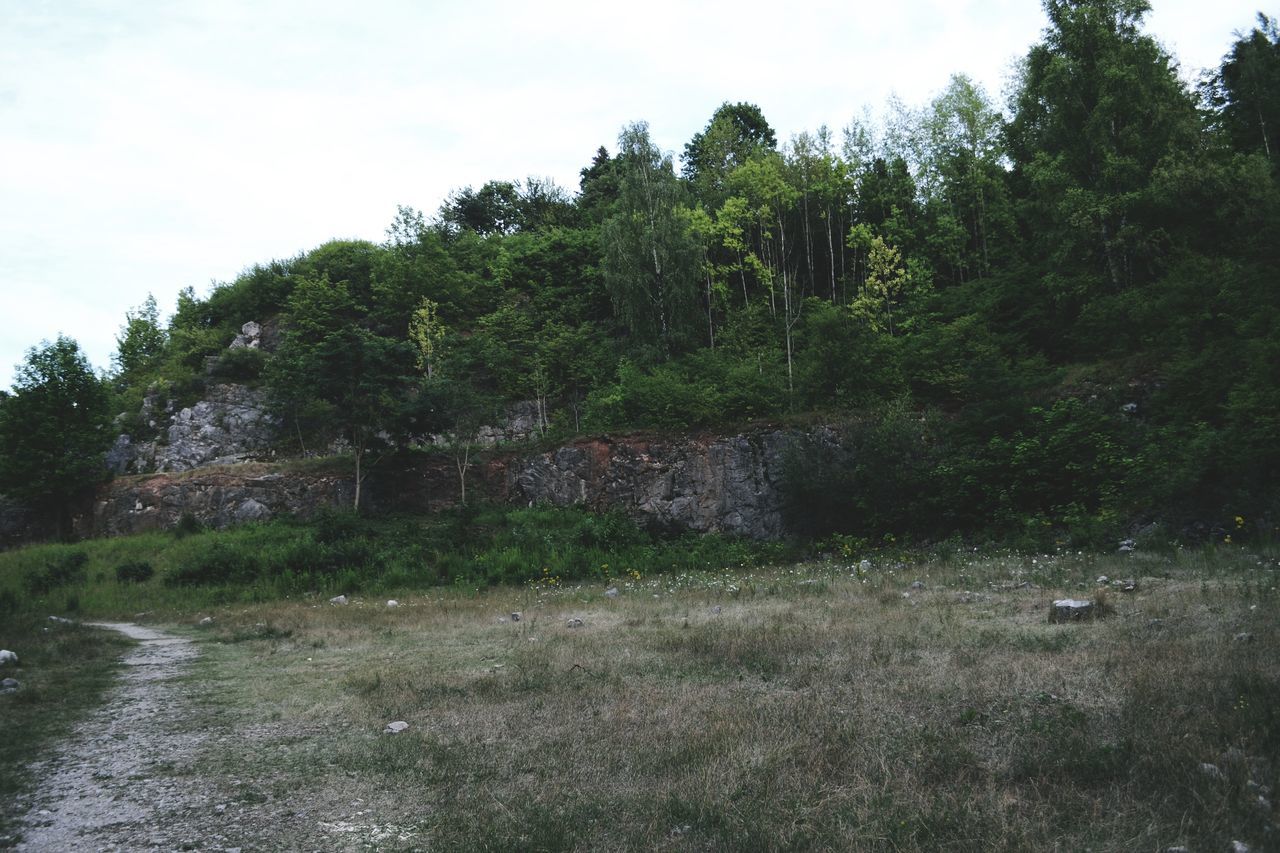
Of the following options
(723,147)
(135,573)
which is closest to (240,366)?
(135,573)

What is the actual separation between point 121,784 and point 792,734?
5.62 m

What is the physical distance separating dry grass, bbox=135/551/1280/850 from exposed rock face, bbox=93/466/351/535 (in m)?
24.5

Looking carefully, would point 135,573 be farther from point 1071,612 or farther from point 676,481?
point 1071,612

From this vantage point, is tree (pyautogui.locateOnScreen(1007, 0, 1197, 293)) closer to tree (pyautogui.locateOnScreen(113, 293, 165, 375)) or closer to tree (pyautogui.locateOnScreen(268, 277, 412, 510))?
tree (pyautogui.locateOnScreen(268, 277, 412, 510))

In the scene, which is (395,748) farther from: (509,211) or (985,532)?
(509,211)

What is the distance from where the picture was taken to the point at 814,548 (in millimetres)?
25625

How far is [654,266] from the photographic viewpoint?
126 ft

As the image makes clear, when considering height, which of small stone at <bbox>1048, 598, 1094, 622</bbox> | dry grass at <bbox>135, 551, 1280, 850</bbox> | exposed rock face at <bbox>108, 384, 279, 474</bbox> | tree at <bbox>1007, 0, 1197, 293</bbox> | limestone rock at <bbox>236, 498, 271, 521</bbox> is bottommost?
small stone at <bbox>1048, 598, 1094, 622</bbox>

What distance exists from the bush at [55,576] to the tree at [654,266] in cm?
2766

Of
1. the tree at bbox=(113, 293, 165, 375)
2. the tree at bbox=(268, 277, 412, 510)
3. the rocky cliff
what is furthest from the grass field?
the tree at bbox=(113, 293, 165, 375)

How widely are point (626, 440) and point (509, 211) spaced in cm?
4077

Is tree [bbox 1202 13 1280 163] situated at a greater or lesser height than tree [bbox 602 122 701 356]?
greater

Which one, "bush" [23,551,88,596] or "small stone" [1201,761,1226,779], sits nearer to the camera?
"small stone" [1201,761,1226,779]

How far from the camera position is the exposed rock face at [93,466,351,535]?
3378cm
